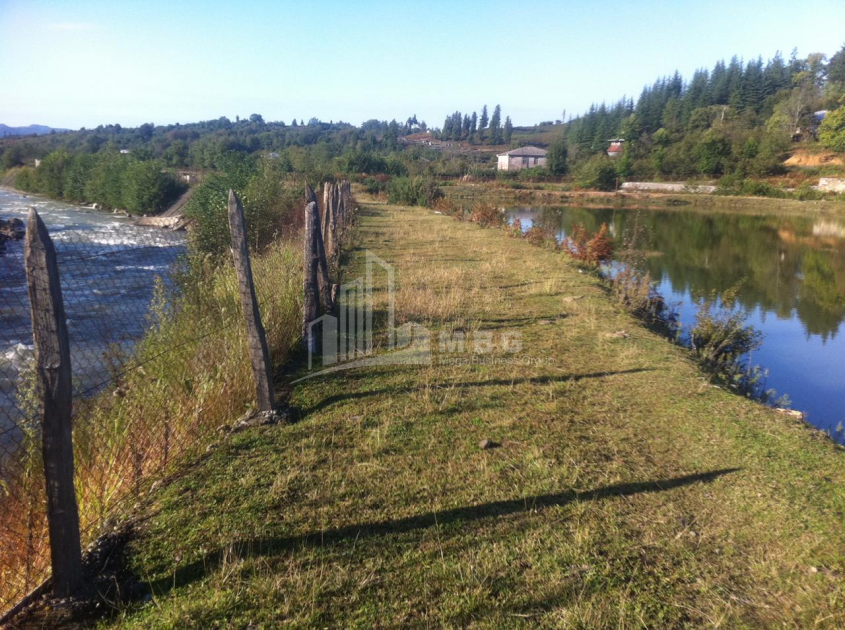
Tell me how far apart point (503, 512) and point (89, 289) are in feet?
15.3

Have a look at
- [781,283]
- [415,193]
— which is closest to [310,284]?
[781,283]

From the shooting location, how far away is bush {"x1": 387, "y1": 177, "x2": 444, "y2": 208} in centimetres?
2912

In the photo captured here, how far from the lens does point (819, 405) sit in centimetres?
667

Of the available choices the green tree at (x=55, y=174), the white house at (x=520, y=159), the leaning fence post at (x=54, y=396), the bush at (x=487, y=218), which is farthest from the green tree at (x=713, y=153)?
the leaning fence post at (x=54, y=396)

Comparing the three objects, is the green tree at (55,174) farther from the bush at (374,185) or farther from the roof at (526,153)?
the roof at (526,153)

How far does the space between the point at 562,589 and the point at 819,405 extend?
6136mm

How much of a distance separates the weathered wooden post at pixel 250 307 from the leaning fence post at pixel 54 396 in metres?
1.69

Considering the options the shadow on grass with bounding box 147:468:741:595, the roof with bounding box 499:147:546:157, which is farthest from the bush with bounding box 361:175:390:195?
the roof with bounding box 499:147:546:157

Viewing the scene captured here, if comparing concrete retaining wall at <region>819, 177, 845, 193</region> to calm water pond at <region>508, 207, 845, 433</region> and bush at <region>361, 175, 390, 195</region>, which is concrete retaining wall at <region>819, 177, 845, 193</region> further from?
bush at <region>361, 175, 390, 195</region>

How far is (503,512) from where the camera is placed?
124 inches

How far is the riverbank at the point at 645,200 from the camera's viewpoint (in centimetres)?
3644

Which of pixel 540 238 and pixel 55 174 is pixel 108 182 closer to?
pixel 55 174

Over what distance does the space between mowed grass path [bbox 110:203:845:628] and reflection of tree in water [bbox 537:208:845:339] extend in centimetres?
773

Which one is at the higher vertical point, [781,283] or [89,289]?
[89,289]
